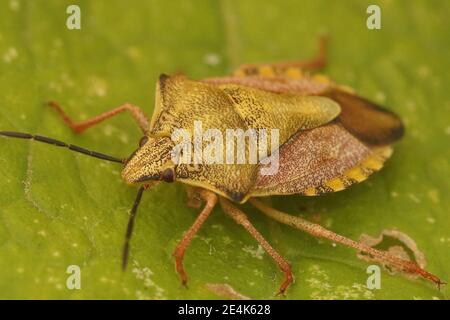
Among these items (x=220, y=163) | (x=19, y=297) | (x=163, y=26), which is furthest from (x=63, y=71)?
(x=19, y=297)

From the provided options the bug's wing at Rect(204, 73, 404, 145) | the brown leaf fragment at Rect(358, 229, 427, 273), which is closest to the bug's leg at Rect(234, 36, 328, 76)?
the bug's wing at Rect(204, 73, 404, 145)

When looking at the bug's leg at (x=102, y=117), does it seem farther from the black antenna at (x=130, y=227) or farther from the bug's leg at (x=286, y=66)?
the bug's leg at (x=286, y=66)

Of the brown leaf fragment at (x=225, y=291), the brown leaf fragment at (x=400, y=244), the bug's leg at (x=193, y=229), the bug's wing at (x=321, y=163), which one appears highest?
the bug's wing at (x=321, y=163)

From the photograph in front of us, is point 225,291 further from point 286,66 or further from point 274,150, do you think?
point 286,66

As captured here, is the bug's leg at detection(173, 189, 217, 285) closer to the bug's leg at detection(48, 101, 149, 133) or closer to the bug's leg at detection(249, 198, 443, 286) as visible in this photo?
the bug's leg at detection(249, 198, 443, 286)

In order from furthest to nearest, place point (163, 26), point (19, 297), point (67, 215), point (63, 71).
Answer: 1. point (163, 26)
2. point (63, 71)
3. point (67, 215)
4. point (19, 297)

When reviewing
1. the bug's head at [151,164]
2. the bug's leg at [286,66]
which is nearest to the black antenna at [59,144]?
the bug's head at [151,164]
